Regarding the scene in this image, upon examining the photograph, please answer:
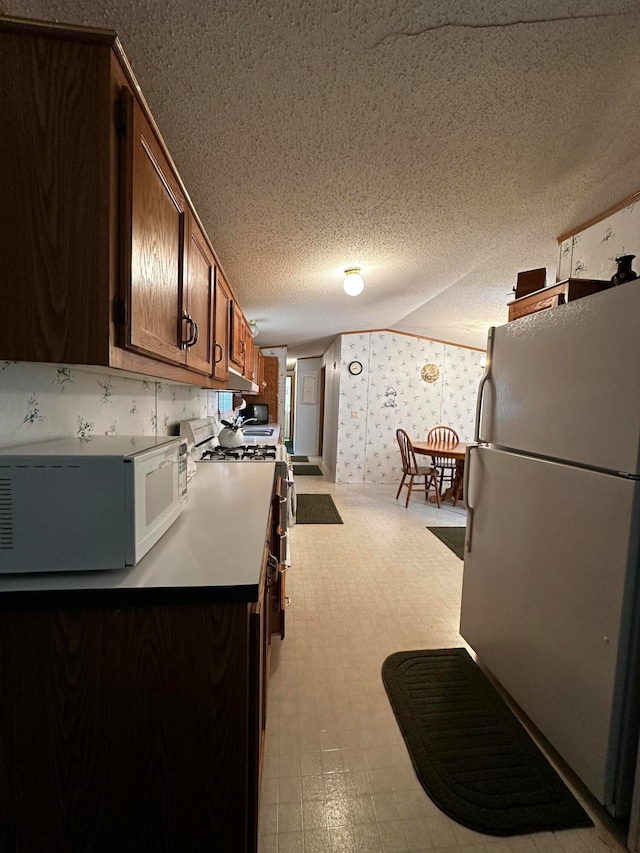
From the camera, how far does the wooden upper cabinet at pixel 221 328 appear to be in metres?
1.85

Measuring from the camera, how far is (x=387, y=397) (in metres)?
5.69

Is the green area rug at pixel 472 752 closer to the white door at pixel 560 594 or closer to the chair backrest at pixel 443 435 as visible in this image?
the white door at pixel 560 594

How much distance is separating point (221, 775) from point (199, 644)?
0.29 m

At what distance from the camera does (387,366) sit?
5.68m

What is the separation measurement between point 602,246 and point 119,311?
7.49 ft

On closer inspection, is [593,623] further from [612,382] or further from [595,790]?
[612,382]

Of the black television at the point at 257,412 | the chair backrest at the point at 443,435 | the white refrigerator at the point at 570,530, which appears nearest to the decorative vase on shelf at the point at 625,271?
the white refrigerator at the point at 570,530

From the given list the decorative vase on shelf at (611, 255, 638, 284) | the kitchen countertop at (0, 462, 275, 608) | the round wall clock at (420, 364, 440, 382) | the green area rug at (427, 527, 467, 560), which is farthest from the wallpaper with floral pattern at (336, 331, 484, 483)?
the kitchen countertop at (0, 462, 275, 608)

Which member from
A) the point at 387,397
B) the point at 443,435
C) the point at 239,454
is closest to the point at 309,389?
the point at 387,397

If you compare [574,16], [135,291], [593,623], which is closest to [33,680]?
[135,291]

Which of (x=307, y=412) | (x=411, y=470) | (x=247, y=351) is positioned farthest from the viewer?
(x=307, y=412)

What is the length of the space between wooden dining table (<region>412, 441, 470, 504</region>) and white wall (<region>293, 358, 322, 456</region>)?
3.57 meters

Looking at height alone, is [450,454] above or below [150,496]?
below

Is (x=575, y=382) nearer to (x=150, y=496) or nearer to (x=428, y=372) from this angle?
(x=150, y=496)
